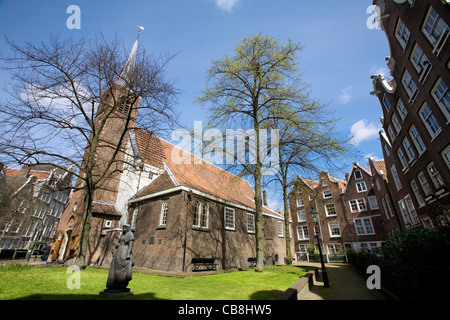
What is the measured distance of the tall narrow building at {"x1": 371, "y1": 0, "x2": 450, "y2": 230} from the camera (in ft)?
37.5

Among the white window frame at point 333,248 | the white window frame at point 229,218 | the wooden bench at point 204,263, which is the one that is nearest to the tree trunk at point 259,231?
the wooden bench at point 204,263

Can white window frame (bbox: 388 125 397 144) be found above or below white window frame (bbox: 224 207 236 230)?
above

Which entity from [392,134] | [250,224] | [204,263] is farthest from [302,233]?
[204,263]

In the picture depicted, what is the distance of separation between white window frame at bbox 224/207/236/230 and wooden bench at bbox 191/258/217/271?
3323mm

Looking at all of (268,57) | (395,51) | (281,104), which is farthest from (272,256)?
(395,51)

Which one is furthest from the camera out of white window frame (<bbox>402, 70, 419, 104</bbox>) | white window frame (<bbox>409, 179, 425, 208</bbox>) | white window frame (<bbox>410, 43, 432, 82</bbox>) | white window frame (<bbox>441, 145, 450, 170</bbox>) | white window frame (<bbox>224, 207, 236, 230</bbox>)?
white window frame (<bbox>224, 207, 236, 230</bbox>)

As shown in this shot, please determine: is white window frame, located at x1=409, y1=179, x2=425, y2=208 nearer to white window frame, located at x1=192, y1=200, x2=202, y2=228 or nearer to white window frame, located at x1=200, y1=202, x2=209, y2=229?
white window frame, located at x1=200, y1=202, x2=209, y2=229

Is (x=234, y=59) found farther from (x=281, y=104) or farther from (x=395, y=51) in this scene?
(x=395, y=51)

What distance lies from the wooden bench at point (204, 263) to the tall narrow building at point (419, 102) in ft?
40.8

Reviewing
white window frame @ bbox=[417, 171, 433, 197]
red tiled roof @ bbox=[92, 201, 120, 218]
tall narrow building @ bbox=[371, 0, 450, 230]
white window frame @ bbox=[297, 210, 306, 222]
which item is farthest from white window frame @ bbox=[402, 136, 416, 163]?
red tiled roof @ bbox=[92, 201, 120, 218]

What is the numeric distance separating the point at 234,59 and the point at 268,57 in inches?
91.4

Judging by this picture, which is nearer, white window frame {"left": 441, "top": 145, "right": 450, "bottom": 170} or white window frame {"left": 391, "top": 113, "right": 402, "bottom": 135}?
white window frame {"left": 441, "top": 145, "right": 450, "bottom": 170}

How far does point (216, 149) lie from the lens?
1298cm

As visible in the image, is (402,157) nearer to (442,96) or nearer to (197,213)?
(442,96)
